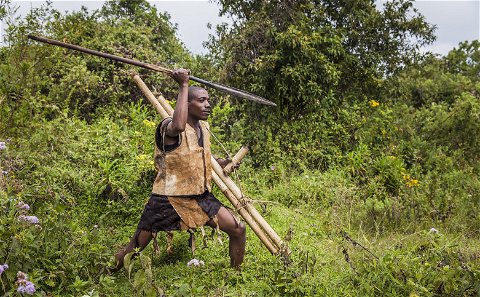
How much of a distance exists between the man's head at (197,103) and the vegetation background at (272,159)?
1178 millimetres

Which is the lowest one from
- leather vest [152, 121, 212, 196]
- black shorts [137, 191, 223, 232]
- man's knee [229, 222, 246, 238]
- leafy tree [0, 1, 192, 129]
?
man's knee [229, 222, 246, 238]

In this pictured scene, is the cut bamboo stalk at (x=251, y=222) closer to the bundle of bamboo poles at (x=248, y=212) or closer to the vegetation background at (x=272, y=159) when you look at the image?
the bundle of bamboo poles at (x=248, y=212)

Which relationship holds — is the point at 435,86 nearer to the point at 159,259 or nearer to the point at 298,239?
the point at 298,239

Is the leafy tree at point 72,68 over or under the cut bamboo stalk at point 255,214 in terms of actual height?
over

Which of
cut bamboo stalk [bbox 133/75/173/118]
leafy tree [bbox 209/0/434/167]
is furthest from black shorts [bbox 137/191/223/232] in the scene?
leafy tree [bbox 209/0/434/167]

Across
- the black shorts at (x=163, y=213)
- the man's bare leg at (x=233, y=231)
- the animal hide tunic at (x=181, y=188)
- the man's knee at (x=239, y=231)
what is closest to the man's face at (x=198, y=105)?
the animal hide tunic at (x=181, y=188)

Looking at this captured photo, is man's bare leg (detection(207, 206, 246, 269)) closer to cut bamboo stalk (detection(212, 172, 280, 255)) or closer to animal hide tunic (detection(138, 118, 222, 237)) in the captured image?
animal hide tunic (detection(138, 118, 222, 237))

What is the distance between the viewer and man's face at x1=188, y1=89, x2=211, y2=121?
4203 millimetres

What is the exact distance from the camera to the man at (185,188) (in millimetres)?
4148

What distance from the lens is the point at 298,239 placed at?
5.62 metres

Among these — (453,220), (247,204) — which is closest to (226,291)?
(247,204)

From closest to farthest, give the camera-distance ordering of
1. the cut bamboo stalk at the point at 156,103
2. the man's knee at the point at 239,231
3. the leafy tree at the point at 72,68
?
the man's knee at the point at 239,231, the cut bamboo stalk at the point at 156,103, the leafy tree at the point at 72,68

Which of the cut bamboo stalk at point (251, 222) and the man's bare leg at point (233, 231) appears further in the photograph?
the cut bamboo stalk at point (251, 222)

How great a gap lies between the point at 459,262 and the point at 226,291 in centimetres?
181
